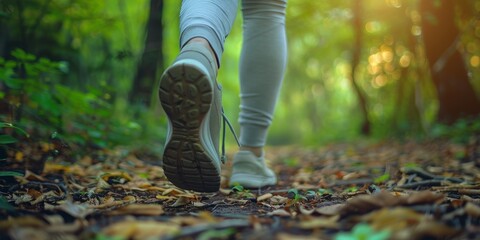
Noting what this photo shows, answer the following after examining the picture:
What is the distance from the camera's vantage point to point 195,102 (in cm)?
120

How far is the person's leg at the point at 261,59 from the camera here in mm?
1738

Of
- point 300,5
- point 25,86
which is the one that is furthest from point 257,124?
point 300,5

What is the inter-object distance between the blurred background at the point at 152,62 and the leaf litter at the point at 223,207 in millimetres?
236

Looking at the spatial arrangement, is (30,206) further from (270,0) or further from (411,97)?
(411,97)

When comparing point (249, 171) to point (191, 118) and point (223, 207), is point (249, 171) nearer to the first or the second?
point (223, 207)

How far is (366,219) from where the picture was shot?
84cm

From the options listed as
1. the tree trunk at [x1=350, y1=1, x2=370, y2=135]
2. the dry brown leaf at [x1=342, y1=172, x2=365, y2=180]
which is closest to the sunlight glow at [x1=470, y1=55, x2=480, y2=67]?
the tree trunk at [x1=350, y1=1, x2=370, y2=135]

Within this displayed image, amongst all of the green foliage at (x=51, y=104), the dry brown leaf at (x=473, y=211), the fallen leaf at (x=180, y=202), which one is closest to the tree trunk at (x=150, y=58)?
the green foliage at (x=51, y=104)

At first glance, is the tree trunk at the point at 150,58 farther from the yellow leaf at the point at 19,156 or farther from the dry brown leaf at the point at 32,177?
the dry brown leaf at the point at 32,177

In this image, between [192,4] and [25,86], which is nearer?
[192,4]

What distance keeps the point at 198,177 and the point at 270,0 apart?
82cm

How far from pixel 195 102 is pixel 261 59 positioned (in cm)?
61

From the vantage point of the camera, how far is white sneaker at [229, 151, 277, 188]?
1.78 meters

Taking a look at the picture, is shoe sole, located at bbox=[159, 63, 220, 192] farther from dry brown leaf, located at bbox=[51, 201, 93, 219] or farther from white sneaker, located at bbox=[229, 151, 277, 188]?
white sneaker, located at bbox=[229, 151, 277, 188]
